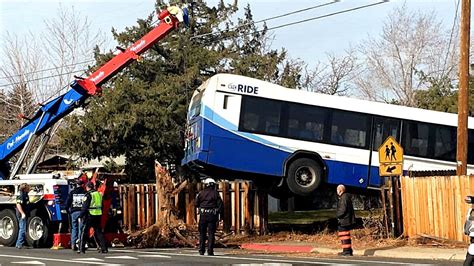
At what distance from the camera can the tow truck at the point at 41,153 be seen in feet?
61.1

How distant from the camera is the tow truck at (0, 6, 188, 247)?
61.1 feet

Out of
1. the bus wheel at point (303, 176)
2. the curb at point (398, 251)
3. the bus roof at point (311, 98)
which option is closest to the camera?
the curb at point (398, 251)

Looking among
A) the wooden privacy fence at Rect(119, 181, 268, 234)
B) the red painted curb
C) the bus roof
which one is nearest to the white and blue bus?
the bus roof

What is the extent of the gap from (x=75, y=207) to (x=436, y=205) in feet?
28.1

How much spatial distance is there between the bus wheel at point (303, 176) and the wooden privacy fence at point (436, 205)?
8.20ft

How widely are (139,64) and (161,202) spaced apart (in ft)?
48.9

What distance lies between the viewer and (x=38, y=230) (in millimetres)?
18797

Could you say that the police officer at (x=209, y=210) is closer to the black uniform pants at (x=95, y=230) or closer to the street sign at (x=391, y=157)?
the black uniform pants at (x=95, y=230)

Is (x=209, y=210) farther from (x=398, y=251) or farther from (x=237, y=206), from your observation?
(x=237, y=206)

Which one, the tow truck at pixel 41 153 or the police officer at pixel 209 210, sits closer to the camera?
the police officer at pixel 209 210

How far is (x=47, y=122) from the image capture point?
839 inches

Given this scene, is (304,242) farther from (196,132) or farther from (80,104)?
(80,104)

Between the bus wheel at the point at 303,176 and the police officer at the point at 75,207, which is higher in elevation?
the bus wheel at the point at 303,176

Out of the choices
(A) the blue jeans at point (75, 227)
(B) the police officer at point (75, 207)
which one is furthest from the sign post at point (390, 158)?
(A) the blue jeans at point (75, 227)
